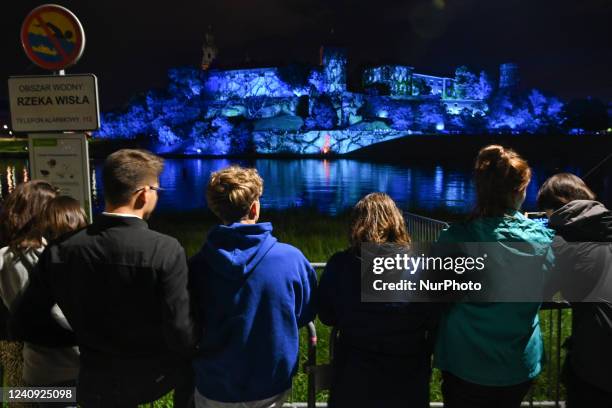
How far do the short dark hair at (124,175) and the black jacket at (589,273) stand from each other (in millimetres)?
2288

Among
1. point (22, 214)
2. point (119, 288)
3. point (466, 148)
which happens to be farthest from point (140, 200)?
point (466, 148)

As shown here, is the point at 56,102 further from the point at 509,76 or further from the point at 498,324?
the point at 509,76

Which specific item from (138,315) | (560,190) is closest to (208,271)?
(138,315)

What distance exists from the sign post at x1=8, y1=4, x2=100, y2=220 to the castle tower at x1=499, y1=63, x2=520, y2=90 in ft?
377

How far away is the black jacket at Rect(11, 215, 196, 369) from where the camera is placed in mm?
2398

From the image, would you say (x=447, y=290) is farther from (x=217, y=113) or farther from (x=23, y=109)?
(x=217, y=113)

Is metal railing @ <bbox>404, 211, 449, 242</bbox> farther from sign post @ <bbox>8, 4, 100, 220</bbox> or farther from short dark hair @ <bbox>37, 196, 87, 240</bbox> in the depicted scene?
short dark hair @ <bbox>37, 196, 87, 240</bbox>

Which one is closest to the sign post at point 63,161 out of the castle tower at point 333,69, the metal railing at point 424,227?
the metal railing at point 424,227

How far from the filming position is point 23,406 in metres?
3.06

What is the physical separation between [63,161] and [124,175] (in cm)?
268

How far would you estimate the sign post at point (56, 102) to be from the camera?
15.0 ft

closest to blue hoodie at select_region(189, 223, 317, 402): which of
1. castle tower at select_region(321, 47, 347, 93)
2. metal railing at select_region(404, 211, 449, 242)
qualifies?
metal railing at select_region(404, 211, 449, 242)

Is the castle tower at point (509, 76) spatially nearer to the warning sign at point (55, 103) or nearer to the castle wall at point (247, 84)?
the castle wall at point (247, 84)

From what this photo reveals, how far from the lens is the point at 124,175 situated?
248 centimetres
